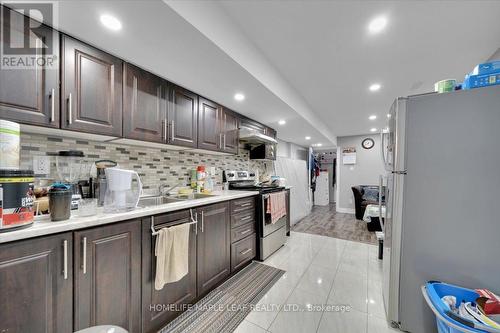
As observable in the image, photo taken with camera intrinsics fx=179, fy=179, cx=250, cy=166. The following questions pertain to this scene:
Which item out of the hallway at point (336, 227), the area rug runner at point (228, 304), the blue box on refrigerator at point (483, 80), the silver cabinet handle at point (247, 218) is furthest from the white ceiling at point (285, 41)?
the hallway at point (336, 227)

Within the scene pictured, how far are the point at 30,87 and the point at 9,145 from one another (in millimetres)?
415

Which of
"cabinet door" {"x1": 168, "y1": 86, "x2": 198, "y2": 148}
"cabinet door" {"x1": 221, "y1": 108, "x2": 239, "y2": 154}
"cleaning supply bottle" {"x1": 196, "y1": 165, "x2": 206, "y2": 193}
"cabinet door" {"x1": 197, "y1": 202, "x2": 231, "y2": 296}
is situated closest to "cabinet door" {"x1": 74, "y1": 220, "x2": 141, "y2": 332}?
"cabinet door" {"x1": 197, "y1": 202, "x2": 231, "y2": 296}

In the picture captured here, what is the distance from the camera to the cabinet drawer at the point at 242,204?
210cm

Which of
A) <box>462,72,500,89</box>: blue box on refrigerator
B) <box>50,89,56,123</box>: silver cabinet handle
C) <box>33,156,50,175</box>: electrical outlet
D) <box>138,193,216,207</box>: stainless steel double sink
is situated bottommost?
<box>138,193,216,207</box>: stainless steel double sink

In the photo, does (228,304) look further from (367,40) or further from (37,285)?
(367,40)

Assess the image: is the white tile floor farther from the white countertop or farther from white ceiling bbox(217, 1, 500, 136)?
white ceiling bbox(217, 1, 500, 136)

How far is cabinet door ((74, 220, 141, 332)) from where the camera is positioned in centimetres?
97

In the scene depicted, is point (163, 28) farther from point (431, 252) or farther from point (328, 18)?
point (431, 252)

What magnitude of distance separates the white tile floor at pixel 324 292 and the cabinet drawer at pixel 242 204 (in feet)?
2.78

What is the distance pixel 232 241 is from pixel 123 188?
4.13 feet

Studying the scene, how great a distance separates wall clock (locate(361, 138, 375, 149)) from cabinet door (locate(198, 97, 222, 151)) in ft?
16.8

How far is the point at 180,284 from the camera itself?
1.49 m

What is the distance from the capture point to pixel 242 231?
224 cm

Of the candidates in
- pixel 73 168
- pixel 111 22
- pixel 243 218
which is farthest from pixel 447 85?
pixel 73 168
